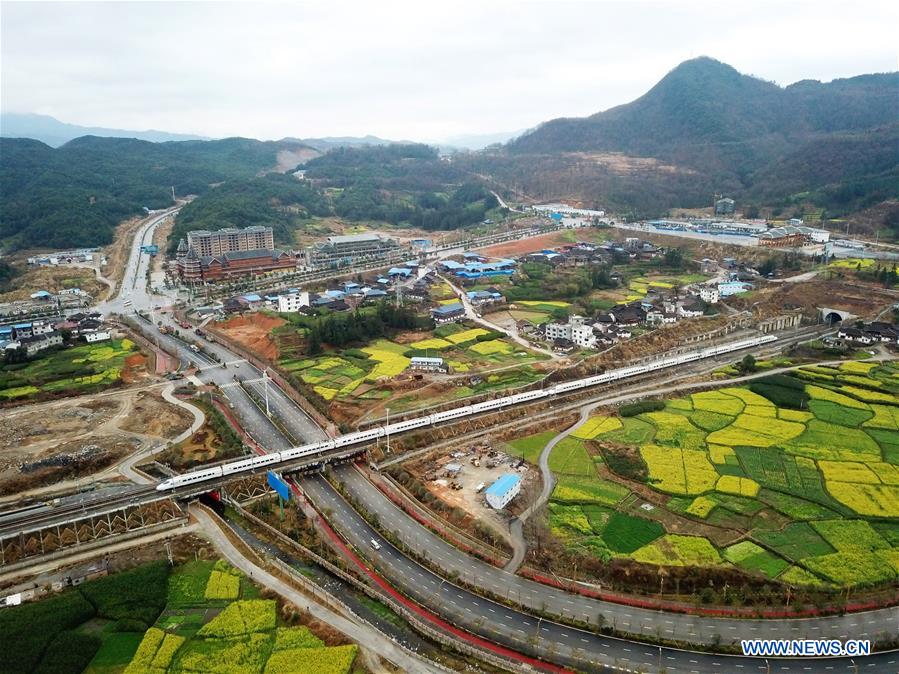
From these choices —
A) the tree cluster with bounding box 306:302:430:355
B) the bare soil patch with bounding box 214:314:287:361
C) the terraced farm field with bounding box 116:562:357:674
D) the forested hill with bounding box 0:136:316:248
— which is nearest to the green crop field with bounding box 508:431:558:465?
the terraced farm field with bounding box 116:562:357:674

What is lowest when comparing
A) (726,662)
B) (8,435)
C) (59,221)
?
(726,662)

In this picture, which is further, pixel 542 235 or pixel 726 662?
pixel 542 235

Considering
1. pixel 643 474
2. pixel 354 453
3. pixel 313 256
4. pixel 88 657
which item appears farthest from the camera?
pixel 313 256

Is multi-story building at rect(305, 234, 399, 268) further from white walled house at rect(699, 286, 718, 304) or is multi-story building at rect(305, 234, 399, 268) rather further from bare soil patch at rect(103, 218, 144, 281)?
white walled house at rect(699, 286, 718, 304)

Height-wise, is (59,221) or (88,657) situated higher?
(59,221)

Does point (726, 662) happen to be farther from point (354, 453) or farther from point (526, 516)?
point (354, 453)

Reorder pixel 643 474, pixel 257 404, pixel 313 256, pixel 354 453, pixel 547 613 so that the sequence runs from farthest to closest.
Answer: pixel 313 256, pixel 257 404, pixel 354 453, pixel 643 474, pixel 547 613

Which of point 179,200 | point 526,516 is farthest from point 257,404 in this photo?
point 179,200
